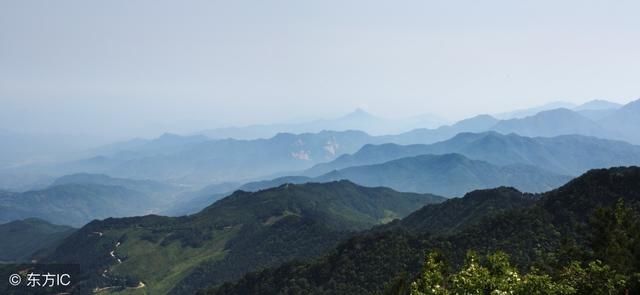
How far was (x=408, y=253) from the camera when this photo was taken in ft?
563

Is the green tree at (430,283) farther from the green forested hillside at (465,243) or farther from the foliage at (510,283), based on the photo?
the green forested hillside at (465,243)

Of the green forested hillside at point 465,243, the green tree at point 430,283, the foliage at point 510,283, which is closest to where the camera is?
the foliage at point 510,283

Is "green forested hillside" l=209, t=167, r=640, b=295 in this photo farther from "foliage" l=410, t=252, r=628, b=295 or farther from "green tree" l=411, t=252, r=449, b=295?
"green tree" l=411, t=252, r=449, b=295

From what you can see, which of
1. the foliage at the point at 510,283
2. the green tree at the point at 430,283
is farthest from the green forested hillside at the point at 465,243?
the green tree at the point at 430,283

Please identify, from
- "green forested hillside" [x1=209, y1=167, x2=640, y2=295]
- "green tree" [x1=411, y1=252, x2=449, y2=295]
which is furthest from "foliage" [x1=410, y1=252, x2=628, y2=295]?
"green forested hillside" [x1=209, y1=167, x2=640, y2=295]

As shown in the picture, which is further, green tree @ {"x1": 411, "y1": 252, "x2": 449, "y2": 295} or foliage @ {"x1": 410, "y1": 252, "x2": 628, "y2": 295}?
green tree @ {"x1": 411, "y1": 252, "x2": 449, "y2": 295}

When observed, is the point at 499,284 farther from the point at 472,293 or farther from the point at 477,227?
the point at 477,227

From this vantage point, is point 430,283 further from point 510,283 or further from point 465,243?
point 465,243

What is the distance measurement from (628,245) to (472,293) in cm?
4500

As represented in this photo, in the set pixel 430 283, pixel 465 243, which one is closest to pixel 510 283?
pixel 430 283

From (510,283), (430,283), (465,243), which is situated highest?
(510,283)

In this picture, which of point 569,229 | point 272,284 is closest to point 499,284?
point 569,229

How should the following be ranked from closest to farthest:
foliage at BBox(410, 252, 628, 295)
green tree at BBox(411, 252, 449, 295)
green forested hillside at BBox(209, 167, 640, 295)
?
foliage at BBox(410, 252, 628, 295) → green tree at BBox(411, 252, 449, 295) → green forested hillside at BBox(209, 167, 640, 295)

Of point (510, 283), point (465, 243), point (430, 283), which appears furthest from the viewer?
point (465, 243)
